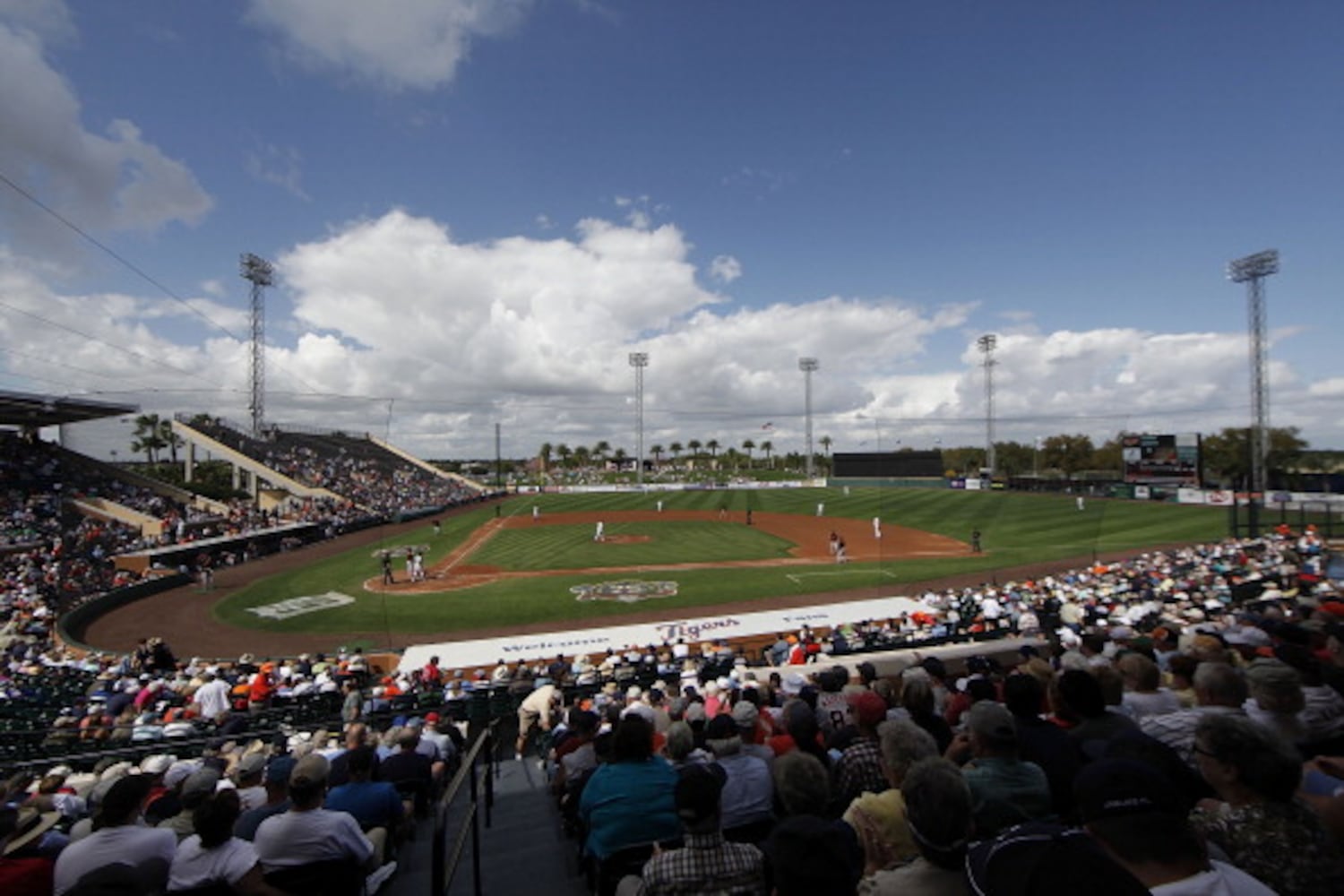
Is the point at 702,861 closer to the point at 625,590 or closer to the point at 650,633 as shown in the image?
the point at 650,633

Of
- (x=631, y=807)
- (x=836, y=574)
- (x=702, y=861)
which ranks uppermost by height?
(x=702, y=861)

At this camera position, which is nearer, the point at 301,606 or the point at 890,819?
the point at 890,819

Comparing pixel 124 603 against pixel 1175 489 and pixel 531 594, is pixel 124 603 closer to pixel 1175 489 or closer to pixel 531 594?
pixel 531 594

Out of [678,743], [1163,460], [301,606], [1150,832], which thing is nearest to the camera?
[1150,832]

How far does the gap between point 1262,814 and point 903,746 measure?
1489 mm

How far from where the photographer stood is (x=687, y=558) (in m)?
31.1

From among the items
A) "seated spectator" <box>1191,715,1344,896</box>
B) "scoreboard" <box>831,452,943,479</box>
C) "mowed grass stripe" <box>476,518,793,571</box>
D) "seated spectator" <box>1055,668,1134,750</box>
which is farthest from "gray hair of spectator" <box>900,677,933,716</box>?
"scoreboard" <box>831,452,943,479</box>

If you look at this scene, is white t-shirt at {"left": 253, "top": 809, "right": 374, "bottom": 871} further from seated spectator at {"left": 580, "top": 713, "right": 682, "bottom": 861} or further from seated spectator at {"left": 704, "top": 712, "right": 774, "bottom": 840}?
seated spectator at {"left": 704, "top": 712, "right": 774, "bottom": 840}

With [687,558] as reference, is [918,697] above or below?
above

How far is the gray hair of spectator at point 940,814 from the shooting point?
7.93 ft

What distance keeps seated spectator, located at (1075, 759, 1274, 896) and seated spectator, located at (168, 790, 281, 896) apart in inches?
175

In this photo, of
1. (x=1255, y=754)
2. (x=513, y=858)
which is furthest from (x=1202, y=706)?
(x=513, y=858)

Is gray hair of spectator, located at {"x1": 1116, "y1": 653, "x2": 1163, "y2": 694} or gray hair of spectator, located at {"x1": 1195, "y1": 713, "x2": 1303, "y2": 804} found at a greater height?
gray hair of spectator, located at {"x1": 1195, "y1": 713, "x2": 1303, "y2": 804}

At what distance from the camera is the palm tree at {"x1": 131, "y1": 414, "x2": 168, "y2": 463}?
69062 millimetres
